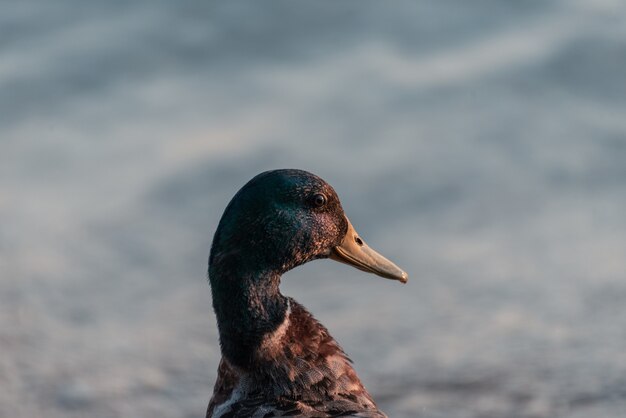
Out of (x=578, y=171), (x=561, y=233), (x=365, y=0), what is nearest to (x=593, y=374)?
(x=561, y=233)

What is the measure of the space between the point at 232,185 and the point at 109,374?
1.42 m

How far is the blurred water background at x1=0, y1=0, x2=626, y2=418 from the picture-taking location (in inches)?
260

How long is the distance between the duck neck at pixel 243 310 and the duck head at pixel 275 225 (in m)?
0.02

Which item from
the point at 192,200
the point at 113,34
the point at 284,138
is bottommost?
the point at 192,200

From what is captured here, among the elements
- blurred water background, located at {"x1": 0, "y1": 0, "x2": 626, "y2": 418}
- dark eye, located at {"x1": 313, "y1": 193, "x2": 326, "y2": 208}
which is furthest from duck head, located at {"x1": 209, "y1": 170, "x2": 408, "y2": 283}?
blurred water background, located at {"x1": 0, "y1": 0, "x2": 626, "y2": 418}

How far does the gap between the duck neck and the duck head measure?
0.07 feet

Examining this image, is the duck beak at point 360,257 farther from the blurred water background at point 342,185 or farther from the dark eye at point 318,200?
the blurred water background at point 342,185

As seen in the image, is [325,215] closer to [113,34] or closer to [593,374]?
[593,374]

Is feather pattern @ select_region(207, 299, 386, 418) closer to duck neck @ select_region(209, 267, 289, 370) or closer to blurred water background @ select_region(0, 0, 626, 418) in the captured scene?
duck neck @ select_region(209, 267, 289, 370)

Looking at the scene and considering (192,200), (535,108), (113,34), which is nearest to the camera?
(192,200)

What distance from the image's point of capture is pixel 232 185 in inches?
301

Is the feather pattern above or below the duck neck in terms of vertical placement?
below

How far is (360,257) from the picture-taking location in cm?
500

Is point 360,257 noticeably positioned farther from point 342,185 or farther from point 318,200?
point 342,185
